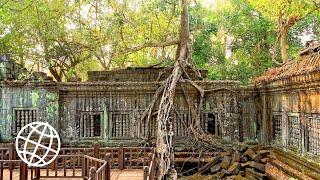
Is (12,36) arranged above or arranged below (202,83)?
above

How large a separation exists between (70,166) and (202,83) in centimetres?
537

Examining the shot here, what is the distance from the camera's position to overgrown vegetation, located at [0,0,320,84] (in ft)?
51.5

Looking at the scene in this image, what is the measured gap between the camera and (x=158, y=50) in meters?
26.6

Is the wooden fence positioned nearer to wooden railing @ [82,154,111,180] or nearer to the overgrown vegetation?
wooden railing @ [82,154,111,180]

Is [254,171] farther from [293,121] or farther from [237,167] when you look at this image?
[293,121]

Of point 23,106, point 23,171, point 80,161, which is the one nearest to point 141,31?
point 23,106

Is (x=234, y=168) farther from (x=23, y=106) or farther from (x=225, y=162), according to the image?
(x=23, y=106)

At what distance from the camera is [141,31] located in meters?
16.6

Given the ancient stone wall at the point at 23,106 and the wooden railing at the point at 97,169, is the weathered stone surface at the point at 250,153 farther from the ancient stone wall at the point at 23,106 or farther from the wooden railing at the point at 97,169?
the ancient stone wall at the point at 23,106

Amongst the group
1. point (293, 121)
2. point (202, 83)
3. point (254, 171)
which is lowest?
point (254, 171)

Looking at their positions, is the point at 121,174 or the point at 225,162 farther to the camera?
the point at 225,162

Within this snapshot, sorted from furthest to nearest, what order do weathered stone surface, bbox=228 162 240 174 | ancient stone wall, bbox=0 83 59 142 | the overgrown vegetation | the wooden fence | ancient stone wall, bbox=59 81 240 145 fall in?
1. the overgrown vegetation
2. ancient stone wall, bbox=59 81 240 145
3. ancient stone wall, bbox=0 83 59 142
4. weathered stone surface, bbox=228 162 240 174
5. the wooden fence

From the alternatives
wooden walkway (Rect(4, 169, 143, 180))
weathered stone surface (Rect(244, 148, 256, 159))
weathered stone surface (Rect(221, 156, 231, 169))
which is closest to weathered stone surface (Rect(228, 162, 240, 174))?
weathered stone surface (Rect(221, 156, 231, 169))

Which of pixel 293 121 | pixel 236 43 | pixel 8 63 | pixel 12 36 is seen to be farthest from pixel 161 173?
pixel 236 43
